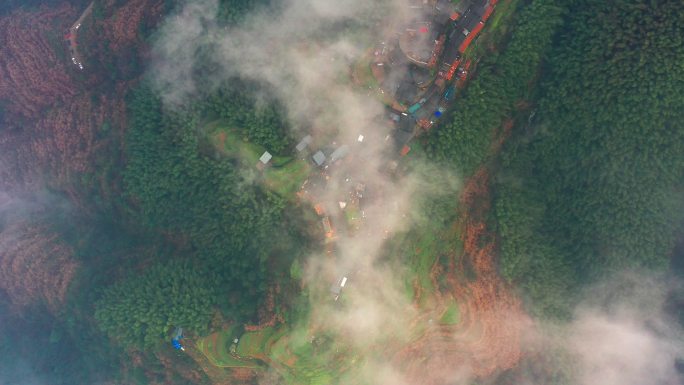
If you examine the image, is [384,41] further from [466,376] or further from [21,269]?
[21,269]

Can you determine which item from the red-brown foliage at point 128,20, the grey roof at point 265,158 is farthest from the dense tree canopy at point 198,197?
the red-brown foliage at point 128,20

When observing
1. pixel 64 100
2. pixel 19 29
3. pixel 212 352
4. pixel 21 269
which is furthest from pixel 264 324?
pixel 19 29

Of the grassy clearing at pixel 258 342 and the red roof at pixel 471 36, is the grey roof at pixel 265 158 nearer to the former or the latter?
the grassy clearing at pixel 258 342

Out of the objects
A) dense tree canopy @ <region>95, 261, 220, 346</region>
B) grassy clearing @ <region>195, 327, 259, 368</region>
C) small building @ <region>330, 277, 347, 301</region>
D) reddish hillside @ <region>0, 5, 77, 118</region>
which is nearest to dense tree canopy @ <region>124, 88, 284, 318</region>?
dense tree canopy @ <region>95, 261, 220, 346</region>

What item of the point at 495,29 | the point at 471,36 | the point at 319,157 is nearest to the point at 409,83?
the point at 471,36

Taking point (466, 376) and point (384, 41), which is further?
point (466, 376)

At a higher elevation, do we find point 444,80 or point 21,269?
point 444,80
